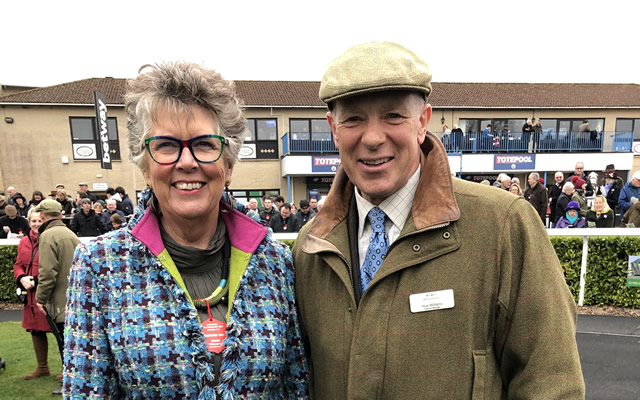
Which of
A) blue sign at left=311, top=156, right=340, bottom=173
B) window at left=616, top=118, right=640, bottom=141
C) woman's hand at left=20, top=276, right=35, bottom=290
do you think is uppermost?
window at left=616, top=118, right=640, bottom=141

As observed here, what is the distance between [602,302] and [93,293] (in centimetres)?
744

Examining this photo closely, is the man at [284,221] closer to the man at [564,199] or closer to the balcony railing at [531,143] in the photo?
the man at [564,199]

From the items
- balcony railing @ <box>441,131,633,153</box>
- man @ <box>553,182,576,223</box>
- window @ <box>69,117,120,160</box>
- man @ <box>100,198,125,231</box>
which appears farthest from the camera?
balcony railing @ <box>441,131,633,153</box>

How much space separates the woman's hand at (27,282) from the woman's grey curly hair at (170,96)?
411cm

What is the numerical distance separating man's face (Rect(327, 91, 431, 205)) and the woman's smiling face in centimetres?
51

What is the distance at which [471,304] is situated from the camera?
4.45 feet

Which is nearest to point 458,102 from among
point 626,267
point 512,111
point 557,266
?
point 512,111

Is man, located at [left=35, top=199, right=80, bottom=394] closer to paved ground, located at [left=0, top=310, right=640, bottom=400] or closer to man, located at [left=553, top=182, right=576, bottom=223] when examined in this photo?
paved ground, located at [left=0, top=310, right=640, bottom=400]

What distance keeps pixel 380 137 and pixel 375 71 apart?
0.23 metres

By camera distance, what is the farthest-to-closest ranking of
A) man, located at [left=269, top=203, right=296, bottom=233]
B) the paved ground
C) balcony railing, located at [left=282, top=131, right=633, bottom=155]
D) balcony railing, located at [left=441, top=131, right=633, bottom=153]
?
1. balcony railing, located at [left=441, top=131, right=633, bottom=153]
2. balcony railing, located at [left=282, top=131, right=633, bottom=155]
3. man, located at [left=269, top=203, right=296, bottom=233]
4. the paved ground

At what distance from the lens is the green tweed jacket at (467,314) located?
1304 mm

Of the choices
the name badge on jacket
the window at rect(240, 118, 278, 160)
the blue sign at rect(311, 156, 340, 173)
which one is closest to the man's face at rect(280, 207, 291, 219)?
the name badge on jacket

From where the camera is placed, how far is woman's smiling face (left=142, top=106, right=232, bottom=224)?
145 centimetres

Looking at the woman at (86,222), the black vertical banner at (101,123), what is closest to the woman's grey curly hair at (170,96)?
the woman at (86,222)
